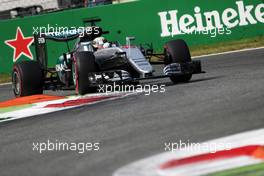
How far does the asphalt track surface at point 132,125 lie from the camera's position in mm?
6168

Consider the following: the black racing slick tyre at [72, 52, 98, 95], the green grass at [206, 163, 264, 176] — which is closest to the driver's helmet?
the black racing slick tyre at [72, 52, 98, 95]

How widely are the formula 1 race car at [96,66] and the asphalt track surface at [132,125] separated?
0.44m

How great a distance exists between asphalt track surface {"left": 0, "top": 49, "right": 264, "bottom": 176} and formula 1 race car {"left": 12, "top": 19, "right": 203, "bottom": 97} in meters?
0.44

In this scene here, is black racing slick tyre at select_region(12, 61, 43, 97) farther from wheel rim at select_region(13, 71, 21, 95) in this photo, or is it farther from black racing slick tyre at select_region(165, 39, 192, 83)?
black racing slick tyre at select_region(165, 39, 192, 83)

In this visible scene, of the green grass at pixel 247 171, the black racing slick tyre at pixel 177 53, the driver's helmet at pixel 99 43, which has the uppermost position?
the driver's helmet at pixel 99 43

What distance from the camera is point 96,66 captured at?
1133cm

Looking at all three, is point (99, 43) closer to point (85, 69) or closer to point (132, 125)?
point (85, 69)

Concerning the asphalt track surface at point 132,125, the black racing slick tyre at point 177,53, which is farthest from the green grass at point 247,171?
the black racing slick tyre at point 177,53

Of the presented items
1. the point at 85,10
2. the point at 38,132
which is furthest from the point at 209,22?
the point at 38,132

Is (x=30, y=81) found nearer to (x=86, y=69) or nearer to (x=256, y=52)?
(x=86, y=69)

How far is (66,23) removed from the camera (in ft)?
64.8

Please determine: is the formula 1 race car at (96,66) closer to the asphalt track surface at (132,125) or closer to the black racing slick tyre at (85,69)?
the black racing slick tyre at (85,69)

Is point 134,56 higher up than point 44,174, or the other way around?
point 134,56

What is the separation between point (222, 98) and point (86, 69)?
8.66ft
